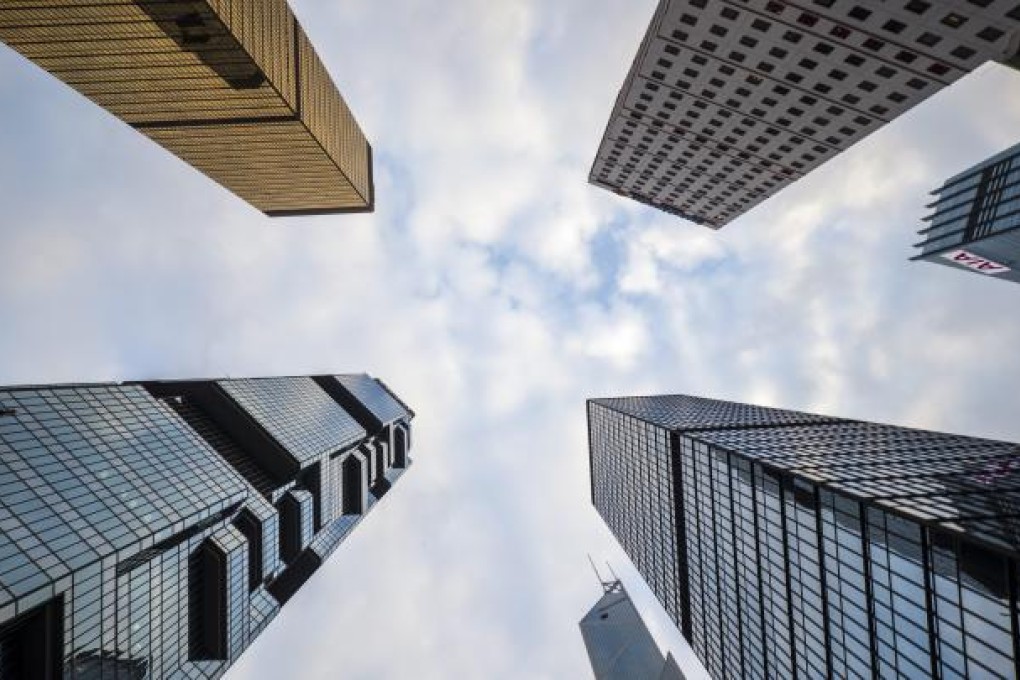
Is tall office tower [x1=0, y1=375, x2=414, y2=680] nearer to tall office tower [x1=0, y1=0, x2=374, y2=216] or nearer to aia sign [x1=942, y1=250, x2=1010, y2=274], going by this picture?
tall office tower [x1=0, y1=0, x2=374, y2=216]

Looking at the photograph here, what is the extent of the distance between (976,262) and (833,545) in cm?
6298

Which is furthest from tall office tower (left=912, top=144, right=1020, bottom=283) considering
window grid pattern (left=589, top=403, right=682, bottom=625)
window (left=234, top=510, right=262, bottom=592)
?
window (left=234, top=510, right=262, bottom=592)

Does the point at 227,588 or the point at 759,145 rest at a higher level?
the point at 759,145

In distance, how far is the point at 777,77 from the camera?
5731 centimetres

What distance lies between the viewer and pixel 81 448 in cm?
4812

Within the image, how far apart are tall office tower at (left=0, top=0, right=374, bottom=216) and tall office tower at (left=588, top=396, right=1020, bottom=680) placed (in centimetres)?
6298

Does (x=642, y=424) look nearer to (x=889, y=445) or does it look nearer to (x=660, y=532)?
(x=660, y=532)

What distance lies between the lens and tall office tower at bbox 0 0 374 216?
58.4 m

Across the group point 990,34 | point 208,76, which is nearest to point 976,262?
point 990,34

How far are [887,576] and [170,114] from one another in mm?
95784

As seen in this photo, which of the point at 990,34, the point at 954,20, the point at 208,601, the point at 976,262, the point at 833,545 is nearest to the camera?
the point at 833,545

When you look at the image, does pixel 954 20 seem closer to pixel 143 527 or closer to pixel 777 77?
pixel 777 77

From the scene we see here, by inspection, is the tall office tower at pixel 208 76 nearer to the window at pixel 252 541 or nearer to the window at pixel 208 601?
the window at pixel 208 601

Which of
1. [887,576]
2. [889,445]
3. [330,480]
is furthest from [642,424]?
[330,480]
